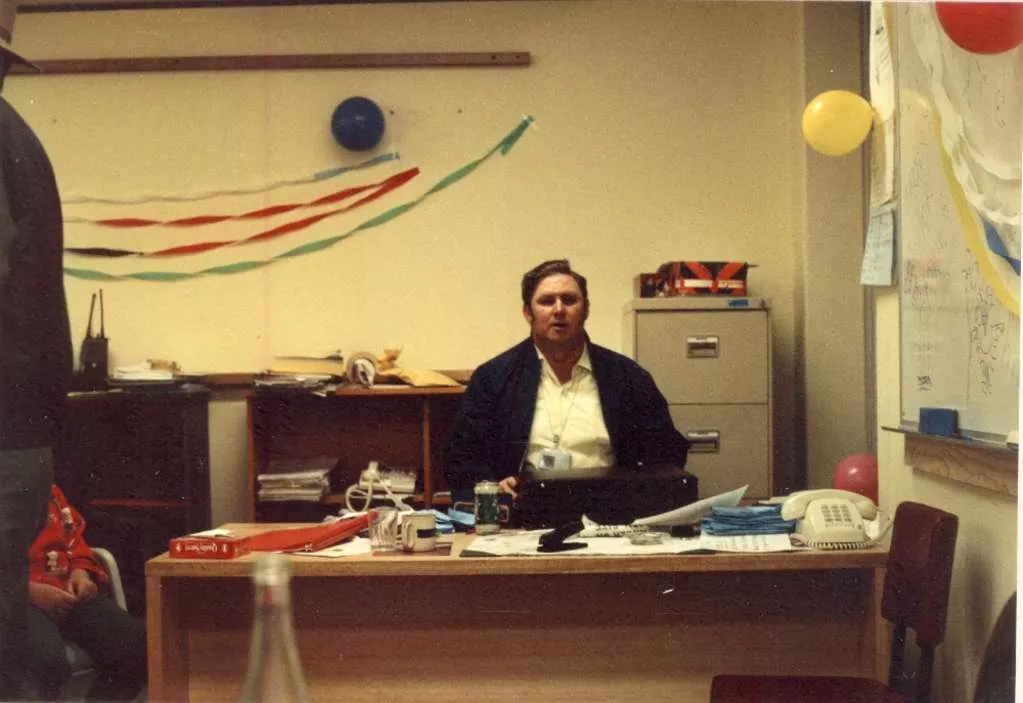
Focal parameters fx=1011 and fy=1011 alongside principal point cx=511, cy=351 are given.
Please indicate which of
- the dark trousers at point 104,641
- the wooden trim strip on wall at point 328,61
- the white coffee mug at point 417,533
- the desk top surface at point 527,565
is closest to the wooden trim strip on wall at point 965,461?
the desk top surface at point 527,565

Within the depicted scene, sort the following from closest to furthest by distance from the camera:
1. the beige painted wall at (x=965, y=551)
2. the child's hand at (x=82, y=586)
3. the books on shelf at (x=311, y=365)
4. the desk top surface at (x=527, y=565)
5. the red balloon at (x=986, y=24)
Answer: the red balloon at (x=986, y=24), the beige painted wall at (x=965, y=551), the desk top surface at (x=527, y=565), the child's hand at (x=82, y=586), the books on shelf at (x=311, y=365)

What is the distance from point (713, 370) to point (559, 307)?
0.85 meters

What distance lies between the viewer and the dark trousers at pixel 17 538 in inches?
60.0

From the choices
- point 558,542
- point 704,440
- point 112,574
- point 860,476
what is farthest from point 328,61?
point 558,542

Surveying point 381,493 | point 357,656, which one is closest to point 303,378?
point 381,493

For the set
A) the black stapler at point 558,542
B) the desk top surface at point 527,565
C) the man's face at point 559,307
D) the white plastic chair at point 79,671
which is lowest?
the white plastic chair at point 79,671

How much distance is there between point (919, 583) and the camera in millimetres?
1618

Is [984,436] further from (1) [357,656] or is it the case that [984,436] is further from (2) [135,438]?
(2) [135,438]

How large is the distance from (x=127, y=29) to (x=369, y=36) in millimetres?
822

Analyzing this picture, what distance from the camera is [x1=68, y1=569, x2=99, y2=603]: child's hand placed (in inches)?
83.6

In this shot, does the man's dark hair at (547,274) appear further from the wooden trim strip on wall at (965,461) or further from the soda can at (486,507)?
the wooden trim strip on wall at (965,461)

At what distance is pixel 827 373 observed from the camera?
11.2 ft

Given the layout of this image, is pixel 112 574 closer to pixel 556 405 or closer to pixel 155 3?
pixel 556 405

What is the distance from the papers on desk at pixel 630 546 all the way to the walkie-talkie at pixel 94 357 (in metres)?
2.04
